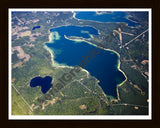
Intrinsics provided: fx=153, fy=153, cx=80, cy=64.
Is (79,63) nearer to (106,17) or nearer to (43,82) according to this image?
(43,82)

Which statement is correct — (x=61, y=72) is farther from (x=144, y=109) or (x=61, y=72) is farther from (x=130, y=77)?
(x=144, y=109)

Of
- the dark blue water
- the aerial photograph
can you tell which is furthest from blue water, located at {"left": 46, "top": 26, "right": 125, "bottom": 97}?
the dark blue water

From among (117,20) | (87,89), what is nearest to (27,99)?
(87,89)

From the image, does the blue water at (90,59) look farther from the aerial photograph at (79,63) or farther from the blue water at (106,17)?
the blue water at (106,17)

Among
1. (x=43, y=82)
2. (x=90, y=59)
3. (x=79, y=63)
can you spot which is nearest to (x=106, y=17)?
(x=90, y=59)

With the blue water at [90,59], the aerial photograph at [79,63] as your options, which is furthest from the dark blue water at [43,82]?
the blue water at [90,59]

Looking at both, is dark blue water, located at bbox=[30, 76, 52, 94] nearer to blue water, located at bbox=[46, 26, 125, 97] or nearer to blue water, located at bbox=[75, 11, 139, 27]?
blue water, located at bbox=[46, 26, 125, 97]
